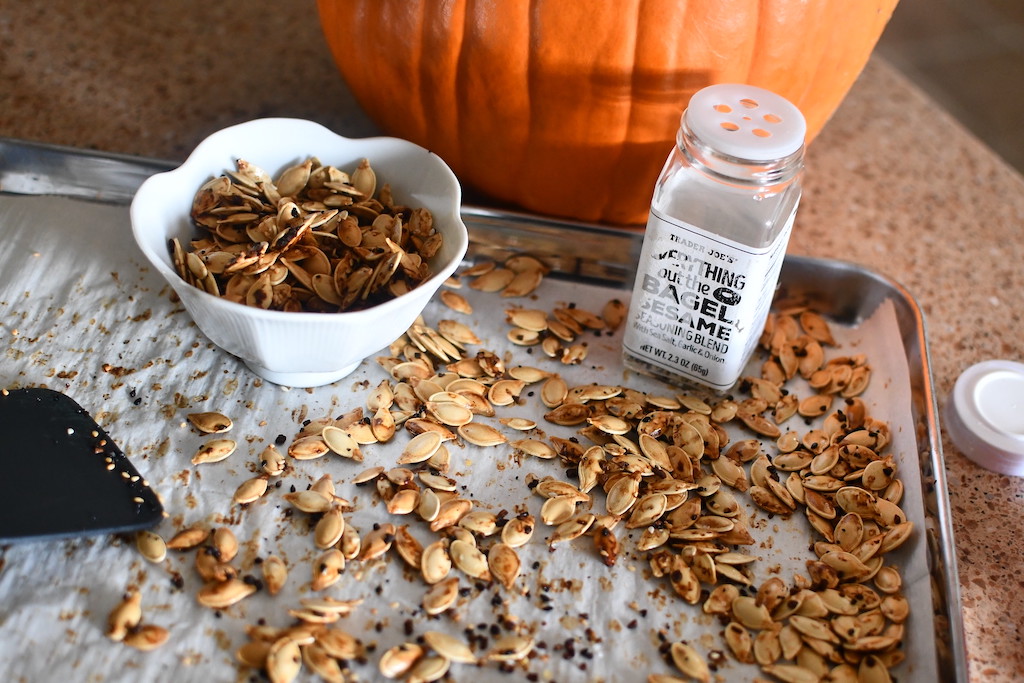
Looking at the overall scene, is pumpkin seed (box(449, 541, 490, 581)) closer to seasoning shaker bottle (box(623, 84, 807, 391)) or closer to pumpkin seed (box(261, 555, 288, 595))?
pumpkin seed (box(261, 555, 288, 595))

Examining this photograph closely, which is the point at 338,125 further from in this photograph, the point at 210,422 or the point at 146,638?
the point at 146,638

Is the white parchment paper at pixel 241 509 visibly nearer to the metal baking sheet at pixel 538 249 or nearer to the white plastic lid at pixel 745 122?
the metal baking sheet at pixel 538 249

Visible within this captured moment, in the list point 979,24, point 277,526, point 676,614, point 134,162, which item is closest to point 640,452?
point 676,614

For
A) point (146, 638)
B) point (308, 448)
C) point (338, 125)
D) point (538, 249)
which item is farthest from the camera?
point (338, 125)

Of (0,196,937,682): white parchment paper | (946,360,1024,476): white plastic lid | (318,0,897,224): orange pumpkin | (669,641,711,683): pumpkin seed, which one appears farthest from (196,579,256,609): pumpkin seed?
(946,360,1024,476): white plastic lid

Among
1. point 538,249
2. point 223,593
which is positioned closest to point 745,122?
point 538,249

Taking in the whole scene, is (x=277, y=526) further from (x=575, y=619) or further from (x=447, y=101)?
(x=447, y=101)
